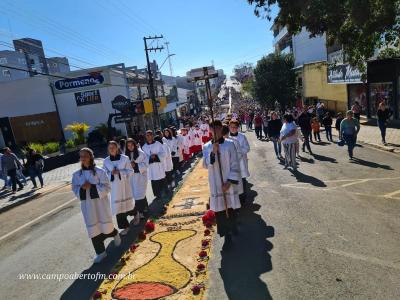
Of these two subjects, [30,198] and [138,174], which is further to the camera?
[30,198]

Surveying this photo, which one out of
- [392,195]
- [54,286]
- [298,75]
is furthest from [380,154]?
[298,75]

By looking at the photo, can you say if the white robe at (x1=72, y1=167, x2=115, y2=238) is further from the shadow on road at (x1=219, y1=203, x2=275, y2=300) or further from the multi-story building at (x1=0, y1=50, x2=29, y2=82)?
the multi-story building at (x1=0, y1=50, x2=29, y2=82)

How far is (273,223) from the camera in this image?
25.2 ft

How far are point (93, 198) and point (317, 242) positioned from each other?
11.9ft

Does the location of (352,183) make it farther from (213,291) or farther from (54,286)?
(54,286)

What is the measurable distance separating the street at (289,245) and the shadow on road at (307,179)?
25 millimetres

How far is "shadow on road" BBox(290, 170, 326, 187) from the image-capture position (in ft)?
34.7

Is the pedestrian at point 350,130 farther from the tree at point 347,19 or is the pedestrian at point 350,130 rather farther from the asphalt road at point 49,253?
the asphalt road at point 49,253

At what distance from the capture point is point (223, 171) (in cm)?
671

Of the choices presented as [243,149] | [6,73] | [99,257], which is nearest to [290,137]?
[243,149]

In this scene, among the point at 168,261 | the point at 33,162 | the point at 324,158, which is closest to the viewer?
the point at 168,261

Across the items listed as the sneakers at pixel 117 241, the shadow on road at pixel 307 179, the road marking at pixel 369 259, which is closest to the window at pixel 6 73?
the shadow on road at pixel 307 179

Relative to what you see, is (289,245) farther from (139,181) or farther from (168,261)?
(139,181)

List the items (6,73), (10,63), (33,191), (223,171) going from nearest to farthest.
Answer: (223,171) < (33,191) < (6,73) < (10,63)
